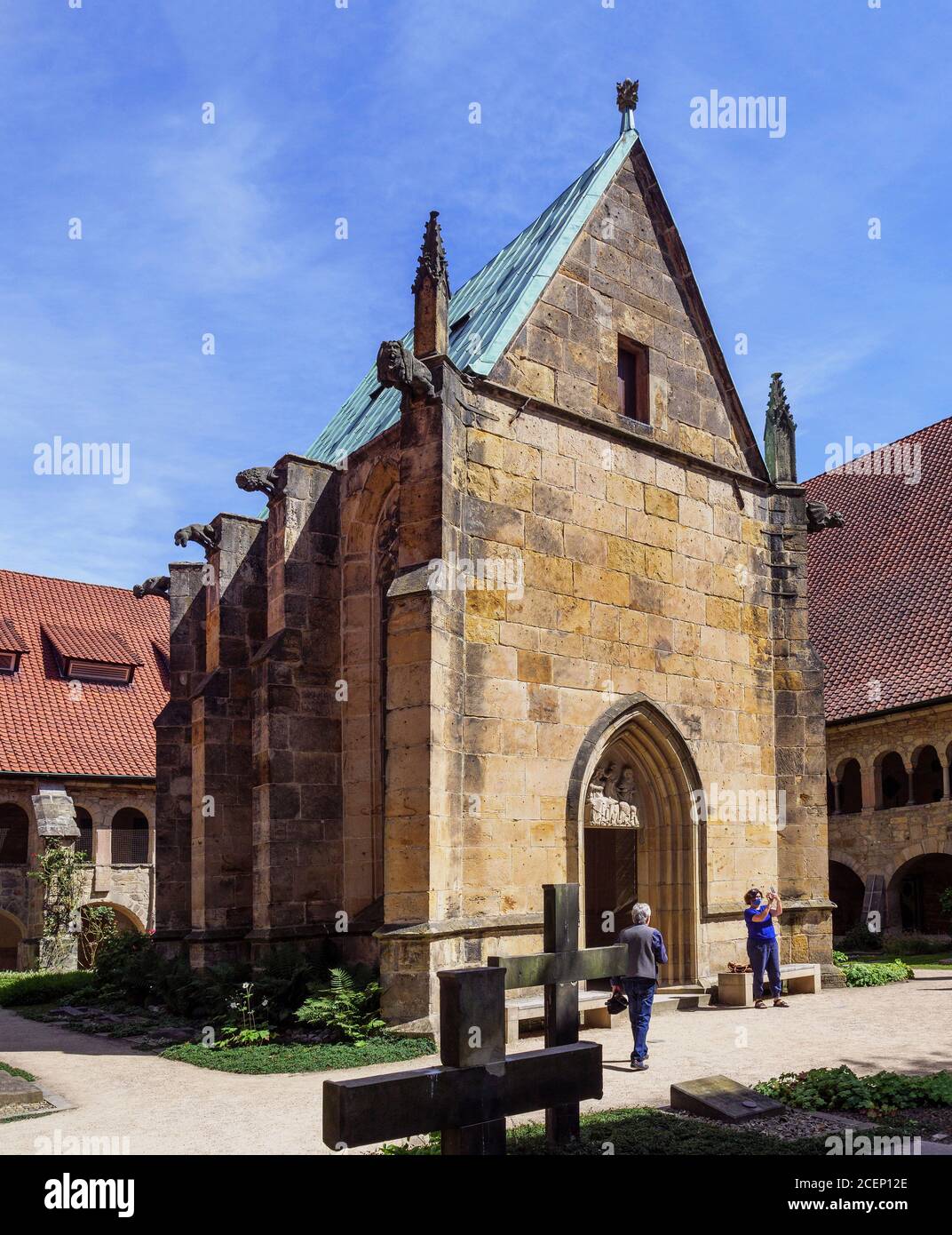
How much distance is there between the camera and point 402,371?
501 inches

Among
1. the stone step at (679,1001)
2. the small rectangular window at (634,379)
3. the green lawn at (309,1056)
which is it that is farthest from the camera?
the small rectangular window at (634,379)

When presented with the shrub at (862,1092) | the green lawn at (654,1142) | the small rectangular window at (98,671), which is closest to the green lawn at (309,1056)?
the green lawn at (654,1142)

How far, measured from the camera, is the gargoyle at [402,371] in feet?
41.4

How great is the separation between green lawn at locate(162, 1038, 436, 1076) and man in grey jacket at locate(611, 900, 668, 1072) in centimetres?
218

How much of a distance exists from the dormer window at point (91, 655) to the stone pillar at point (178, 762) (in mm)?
10753

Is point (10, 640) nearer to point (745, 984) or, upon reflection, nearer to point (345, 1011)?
point (345, 1011)

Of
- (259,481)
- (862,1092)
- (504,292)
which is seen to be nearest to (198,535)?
(259,481)

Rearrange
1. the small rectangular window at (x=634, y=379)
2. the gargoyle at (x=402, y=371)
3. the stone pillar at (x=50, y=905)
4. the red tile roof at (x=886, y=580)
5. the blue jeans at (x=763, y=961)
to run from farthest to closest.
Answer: the red tile roof at (x=886, y=580) → the stone pillar at (x=50, y=905) → the small rectangular window at (x=634, y=379) → the blue jeans at (x=763, y=961) → the gargoyle at (x=402, y=371)

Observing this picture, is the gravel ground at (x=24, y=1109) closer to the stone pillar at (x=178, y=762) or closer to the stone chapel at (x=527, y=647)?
the stone chapel at (x=527, y=647)

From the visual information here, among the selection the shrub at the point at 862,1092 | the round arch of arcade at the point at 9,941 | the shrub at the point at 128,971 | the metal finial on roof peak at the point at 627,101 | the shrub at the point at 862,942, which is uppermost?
the metal finial on roof peak at the point at 627,101

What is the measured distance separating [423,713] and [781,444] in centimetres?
858
